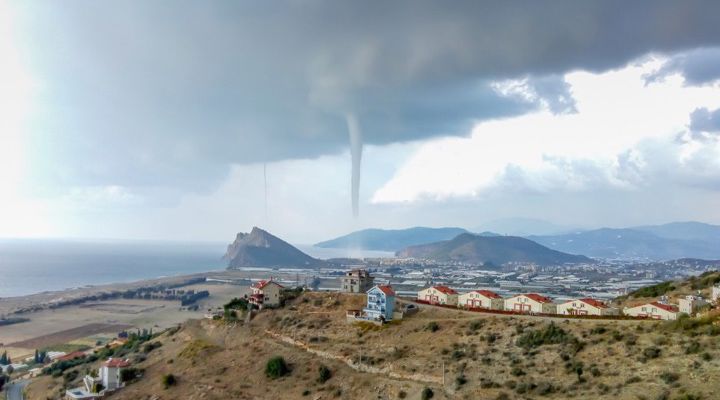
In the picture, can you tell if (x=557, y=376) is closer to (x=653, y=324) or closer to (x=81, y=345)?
(x=653, y=324)

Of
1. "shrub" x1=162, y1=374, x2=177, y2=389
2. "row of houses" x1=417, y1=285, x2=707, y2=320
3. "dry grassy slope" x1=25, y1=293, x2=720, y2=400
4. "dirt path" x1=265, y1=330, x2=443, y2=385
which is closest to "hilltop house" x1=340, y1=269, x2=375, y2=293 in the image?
"dry grassy slope" x1=25, y1=293, x2=720, y2=400

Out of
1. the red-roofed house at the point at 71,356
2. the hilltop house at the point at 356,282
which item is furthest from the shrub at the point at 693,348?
the red-roofed house at the point at 71,356

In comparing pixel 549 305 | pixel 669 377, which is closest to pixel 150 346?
pixel 549 305

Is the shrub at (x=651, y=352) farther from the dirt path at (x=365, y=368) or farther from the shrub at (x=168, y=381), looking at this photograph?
the shrub at (x=168, y=381)

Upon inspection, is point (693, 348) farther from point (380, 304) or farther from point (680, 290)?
point (680, 290)

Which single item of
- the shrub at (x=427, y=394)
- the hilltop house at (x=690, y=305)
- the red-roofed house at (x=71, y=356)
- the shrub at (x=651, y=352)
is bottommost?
the red-roofed house at (x=71, y=356)

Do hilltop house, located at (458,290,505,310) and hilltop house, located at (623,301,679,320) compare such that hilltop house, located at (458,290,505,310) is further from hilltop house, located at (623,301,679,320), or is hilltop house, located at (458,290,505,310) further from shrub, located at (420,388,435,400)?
shrub, located at (420,388,435,400)
